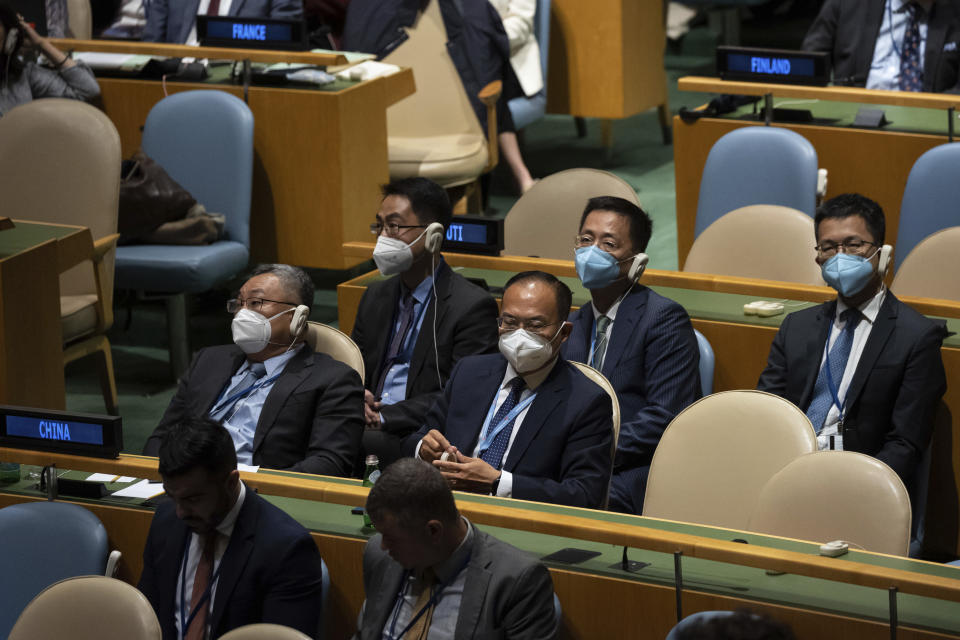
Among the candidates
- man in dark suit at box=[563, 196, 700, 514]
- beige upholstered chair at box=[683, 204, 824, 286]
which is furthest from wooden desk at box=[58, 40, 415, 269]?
man in dark suit at box=[563, 196, 700, 514]

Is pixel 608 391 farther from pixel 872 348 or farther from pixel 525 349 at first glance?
pixel 872 348

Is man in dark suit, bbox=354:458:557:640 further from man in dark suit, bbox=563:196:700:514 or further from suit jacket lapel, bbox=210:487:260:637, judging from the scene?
man in dark suit, bbox=563:196:700:514

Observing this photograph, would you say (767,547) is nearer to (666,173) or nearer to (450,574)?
(450,574)

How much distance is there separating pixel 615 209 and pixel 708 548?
1501mm

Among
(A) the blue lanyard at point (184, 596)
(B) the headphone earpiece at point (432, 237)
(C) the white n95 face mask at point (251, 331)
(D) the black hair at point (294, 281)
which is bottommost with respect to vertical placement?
(A) the blue lanyard at point (184, 596)

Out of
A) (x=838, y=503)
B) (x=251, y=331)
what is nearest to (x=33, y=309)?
(x=251, y=331)

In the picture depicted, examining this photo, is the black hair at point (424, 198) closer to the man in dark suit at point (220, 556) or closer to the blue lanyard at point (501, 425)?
the blue lanyard at point (501, 425)

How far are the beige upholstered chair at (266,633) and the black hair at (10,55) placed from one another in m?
3.57

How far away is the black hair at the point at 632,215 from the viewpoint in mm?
3793

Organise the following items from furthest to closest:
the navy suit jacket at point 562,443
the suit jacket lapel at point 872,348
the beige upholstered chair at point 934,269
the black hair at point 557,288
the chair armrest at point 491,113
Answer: the chair armrest at point 491,113 < the beige upholstered chair at point 934,269 < the suit jacket lapel at point 872,348 < the black hair at point 557,288 < the navy suit jacket at point 562,443

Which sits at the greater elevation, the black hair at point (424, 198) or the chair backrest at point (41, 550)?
the black hair at point (424, 198)

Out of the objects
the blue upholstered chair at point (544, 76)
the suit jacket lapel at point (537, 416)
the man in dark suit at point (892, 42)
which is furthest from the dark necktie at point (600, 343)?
the blue upholstered chair at point (544, 76)

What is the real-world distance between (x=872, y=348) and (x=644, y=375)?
1.87 ft

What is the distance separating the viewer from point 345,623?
2.90 metres
